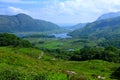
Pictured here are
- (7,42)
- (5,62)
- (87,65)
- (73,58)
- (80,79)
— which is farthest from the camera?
(7,42)

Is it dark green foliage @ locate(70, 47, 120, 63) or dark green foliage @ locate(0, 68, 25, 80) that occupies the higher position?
dark green foliage @ locate(0, 68, 25, 80)

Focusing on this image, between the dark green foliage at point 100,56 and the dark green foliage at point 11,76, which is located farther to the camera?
the dark green foliage at point 100,56

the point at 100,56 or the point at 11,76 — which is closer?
the point at 11,76

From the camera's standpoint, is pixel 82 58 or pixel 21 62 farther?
pixel 82 58

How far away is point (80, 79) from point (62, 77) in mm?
2728

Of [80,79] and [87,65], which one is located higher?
[80,79]

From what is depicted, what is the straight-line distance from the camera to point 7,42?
19975 centimetres

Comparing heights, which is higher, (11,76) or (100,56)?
(11,76)

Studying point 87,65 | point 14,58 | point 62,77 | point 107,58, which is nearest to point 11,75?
point 62,77

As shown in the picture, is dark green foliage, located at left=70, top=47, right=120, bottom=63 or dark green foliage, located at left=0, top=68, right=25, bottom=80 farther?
dark green foliage, located at left=70, top=47, right=120, bottom=63

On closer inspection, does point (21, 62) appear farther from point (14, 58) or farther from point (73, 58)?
point (73, 58)

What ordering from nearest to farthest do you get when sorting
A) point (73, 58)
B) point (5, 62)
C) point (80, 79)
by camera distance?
point (80, 79)
point (5, 62)
point (73, 58)

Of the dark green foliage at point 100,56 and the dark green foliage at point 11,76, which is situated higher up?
the dark green foliage at point 11,76

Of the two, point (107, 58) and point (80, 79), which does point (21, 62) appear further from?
point (107, 58)
